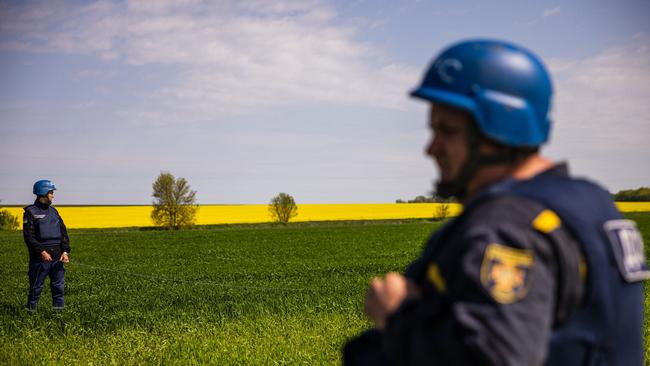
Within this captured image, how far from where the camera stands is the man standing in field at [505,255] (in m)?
1.49

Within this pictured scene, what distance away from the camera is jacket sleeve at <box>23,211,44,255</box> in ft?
38.1

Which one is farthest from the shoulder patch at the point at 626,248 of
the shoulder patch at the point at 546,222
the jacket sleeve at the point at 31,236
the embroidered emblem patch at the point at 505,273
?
the jacket sleeve at the point at 31,236

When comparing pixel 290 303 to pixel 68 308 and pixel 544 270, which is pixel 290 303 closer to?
pixel 68 308

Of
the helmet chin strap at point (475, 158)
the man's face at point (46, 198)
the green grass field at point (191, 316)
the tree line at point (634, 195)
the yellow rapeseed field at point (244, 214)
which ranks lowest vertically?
the green grass field at point (191, 316)

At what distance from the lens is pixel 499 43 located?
1.88 m

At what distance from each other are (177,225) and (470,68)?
74.4m

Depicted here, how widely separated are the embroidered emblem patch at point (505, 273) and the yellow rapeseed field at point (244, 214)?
247 feet

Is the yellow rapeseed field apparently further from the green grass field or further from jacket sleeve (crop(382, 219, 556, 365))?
jacket sleeve (crop(382, 219, 556, 365))

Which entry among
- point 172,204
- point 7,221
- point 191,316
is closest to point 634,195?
point 172,204

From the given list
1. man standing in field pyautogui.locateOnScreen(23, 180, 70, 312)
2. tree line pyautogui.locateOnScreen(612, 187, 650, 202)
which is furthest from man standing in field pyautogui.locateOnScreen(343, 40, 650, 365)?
tree line pyautogui.locateOnScreen(612, 187, 650, 202)

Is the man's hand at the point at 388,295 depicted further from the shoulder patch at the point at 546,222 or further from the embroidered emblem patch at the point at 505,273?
the shoulder patch at the point at 546,222

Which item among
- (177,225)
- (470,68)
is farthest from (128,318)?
(177,225)

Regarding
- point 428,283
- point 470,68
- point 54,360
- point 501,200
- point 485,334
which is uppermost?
point 470,68

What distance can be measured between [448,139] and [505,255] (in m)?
0.43
